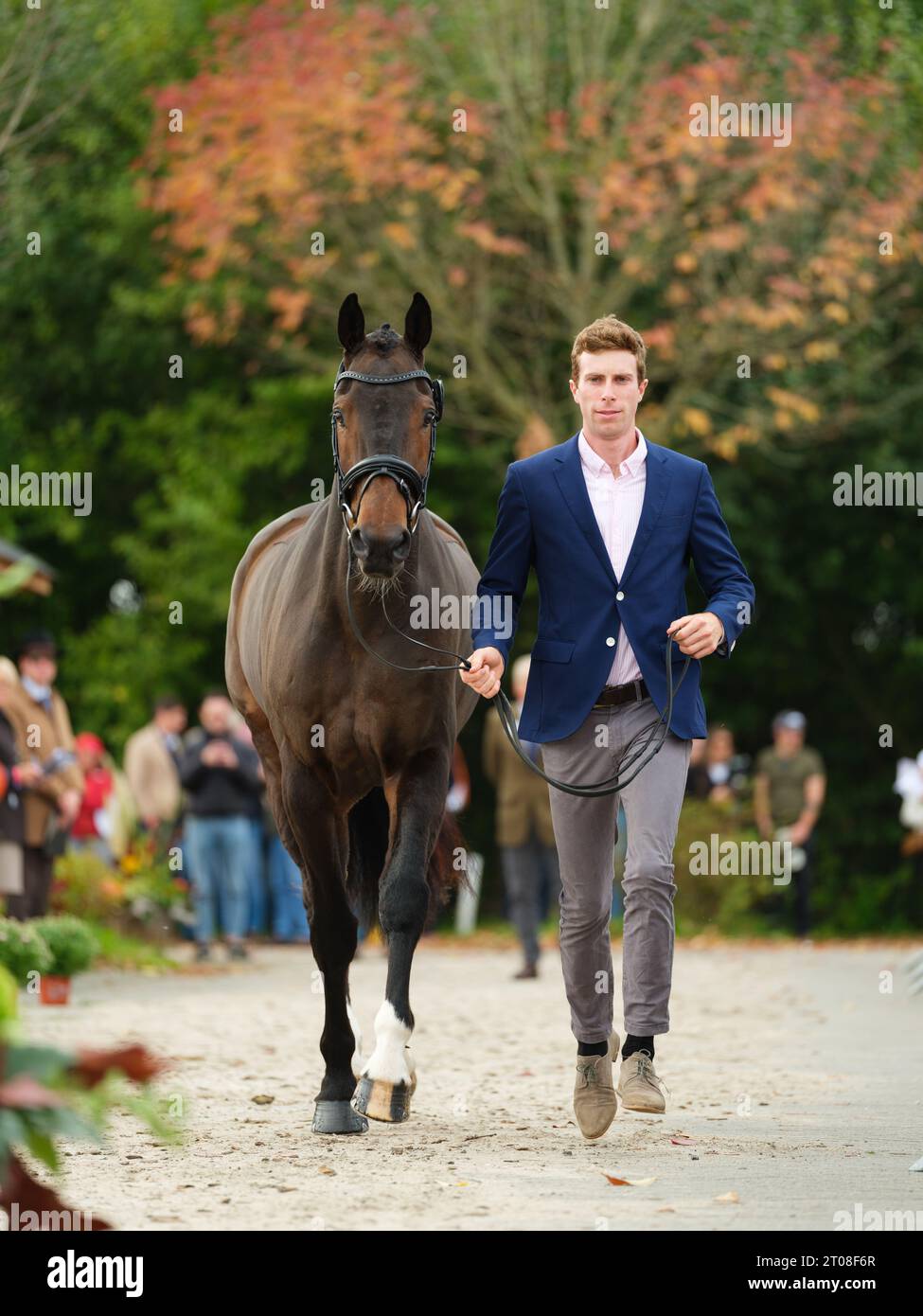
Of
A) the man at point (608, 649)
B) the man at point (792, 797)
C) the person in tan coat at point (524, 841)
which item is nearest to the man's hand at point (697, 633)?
the man at point (608, 649)

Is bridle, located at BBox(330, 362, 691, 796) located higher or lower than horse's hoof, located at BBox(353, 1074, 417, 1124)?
higher

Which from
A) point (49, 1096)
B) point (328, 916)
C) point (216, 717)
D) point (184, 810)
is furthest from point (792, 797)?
point (49, 1096)

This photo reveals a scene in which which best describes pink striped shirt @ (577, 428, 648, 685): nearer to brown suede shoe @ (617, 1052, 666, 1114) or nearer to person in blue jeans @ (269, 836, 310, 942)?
brown suede shoe @ (617, 1052, 666, 1114)

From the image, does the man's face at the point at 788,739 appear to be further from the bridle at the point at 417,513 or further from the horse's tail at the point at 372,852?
the bridle at the point at 417,513

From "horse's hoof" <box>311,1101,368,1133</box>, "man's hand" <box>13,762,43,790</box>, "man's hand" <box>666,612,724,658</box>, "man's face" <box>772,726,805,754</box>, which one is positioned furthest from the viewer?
"man's face" <box>772,726,805,754</box>

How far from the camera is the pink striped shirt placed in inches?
277

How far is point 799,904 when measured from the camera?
2036 centimetres

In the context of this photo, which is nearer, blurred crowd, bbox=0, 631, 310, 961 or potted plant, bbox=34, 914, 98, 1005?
potted plant, bbox=34, 914, 98, 1005

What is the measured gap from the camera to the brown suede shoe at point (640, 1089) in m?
6.83

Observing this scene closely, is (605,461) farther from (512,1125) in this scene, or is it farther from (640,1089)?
(512,1125)

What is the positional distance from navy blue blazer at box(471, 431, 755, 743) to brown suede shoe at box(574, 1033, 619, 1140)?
113 cm

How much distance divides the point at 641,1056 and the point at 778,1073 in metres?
2.58

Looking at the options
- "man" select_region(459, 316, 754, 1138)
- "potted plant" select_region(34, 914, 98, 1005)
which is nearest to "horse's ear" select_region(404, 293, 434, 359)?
"man" select_region(459, 316, 754, 1138)

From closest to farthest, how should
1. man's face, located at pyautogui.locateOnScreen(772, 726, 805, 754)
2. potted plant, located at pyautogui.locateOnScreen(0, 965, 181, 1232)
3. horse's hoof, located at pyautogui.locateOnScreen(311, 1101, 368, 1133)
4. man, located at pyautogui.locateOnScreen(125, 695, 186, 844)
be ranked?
potted plant, located at pyautogui.locateOnScreen(0, 965, 181, 1232)
horse's hoof, located at pyautogui.locateOnScreen(311, 1101, 368, 1133)
man, located at pyautogui.locateOnScreen(125, 695, 186, 844)
man's face, located at pyautogui.locateOnScreen(772, 726, 805, 754)
